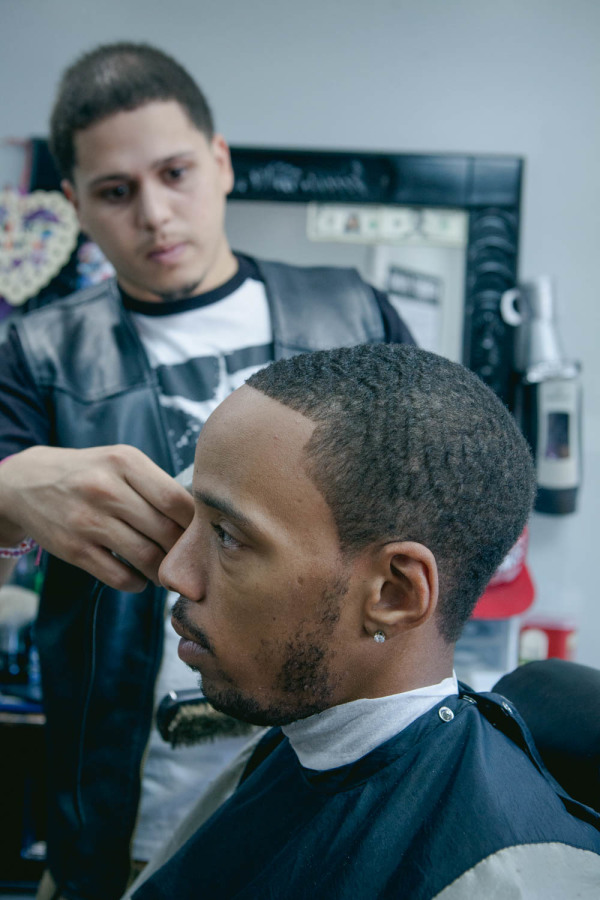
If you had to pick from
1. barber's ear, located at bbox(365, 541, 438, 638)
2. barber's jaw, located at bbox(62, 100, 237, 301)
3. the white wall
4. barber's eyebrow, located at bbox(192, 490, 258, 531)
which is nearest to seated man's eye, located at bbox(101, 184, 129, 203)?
A: barber's jaw, located at bbox(62, 100, 237, 301)

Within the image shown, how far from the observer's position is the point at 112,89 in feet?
4.58

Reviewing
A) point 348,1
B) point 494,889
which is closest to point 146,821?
point 494,889

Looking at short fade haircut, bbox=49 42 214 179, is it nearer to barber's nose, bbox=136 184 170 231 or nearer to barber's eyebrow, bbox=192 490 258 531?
barber's nose, bbox=136 184 170 231

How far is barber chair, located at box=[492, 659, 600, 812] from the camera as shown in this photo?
86 centimetres

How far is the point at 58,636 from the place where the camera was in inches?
54.5

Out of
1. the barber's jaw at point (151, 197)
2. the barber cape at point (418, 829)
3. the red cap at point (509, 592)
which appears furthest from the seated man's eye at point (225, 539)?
the red cap at point (509, 592)

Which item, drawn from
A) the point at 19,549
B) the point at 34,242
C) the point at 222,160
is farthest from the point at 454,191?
the point at 19,549

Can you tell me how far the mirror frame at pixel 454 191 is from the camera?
2.56 meters

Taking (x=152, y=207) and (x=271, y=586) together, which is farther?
(x=152, y=207)

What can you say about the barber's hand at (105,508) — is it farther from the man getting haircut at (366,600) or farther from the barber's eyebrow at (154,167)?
the barber's eyebrow at (154,167)

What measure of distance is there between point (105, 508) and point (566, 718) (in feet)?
2.17

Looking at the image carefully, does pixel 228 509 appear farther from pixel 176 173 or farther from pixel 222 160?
pixel 222 160

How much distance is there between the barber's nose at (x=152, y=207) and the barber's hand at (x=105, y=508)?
0.53 m

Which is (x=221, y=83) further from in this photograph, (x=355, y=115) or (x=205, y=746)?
(x=205, y=746)
